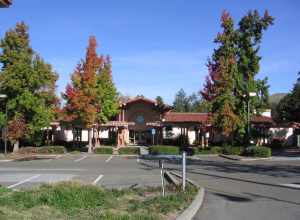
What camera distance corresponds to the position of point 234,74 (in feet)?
173

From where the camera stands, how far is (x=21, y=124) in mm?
47500

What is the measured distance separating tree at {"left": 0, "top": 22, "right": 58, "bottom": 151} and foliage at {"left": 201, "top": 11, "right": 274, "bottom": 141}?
15519mm

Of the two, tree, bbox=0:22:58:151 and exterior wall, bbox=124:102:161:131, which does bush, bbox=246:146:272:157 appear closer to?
tree, bbox=0:22:58:151

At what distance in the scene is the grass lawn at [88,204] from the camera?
10123mm

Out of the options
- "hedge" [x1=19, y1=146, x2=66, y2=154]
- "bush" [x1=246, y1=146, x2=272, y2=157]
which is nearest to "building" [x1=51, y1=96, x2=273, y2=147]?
"hedge" [x1=19, y1=146, x2=66, y2=154]

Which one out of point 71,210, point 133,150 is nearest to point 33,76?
point 133,150

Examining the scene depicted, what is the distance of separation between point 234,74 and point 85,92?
14.7 metres

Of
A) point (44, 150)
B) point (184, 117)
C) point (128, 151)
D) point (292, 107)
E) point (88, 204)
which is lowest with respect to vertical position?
point (88, 204)

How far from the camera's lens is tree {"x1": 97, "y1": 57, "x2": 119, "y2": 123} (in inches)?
2084

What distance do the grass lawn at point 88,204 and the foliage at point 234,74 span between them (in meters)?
36.6

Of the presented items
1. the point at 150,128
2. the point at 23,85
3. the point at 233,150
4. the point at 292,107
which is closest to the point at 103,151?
the point at 23,85

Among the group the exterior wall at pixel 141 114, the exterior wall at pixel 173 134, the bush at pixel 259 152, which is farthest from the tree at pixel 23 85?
the exterior wall at pixel 173 134

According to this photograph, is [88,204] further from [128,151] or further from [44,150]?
[44,150]

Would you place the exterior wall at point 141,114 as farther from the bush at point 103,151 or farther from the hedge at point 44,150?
the hedge at point 44,150
